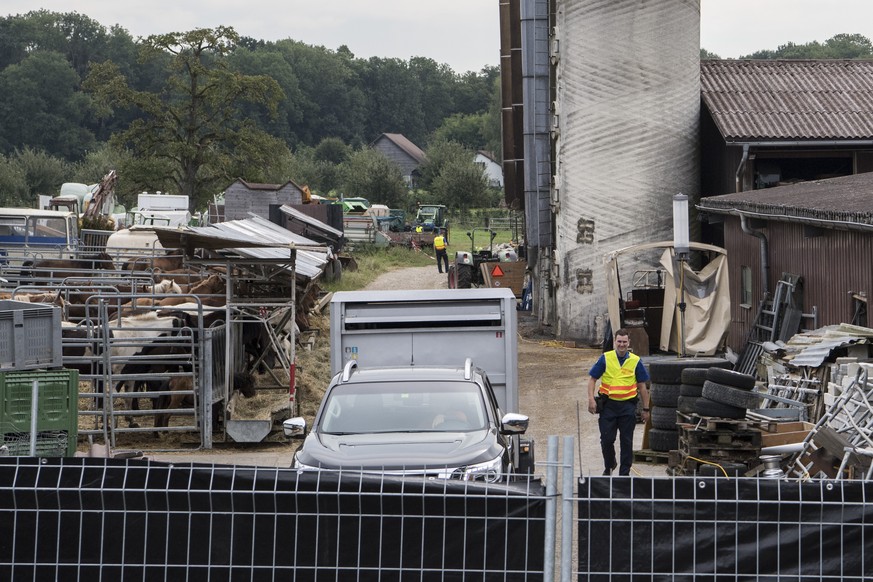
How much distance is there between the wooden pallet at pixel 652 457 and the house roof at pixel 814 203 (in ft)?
13.0

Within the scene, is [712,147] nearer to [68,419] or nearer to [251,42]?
[68,419]

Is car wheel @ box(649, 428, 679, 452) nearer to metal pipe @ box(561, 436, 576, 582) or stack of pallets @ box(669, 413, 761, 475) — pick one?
stack of pallets @ box(669, 413, 761, 475)

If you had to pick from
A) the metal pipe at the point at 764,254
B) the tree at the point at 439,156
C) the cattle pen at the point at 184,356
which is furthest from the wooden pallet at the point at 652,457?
the tree at the point at 439,156

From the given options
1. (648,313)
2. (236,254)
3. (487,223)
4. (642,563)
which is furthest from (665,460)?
(487,223)

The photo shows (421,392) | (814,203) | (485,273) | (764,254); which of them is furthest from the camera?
(485,273)

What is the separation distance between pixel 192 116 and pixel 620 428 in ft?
179

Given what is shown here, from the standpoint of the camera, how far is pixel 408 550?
5949mm

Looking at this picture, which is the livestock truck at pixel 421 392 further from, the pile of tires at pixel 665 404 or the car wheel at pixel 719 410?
the car wheel at pixel 719 410

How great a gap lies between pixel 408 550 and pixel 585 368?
1835 centimetres

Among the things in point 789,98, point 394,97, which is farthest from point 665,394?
point 394,97

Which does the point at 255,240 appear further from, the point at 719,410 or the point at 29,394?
Result: the point at 719,410

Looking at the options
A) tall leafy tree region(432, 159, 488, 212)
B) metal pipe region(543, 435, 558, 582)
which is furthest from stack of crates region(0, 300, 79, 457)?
tall leafy tree region(432, 159, 488, 212)

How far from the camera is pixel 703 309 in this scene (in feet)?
81.9

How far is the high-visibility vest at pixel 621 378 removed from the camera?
12.6 meters
